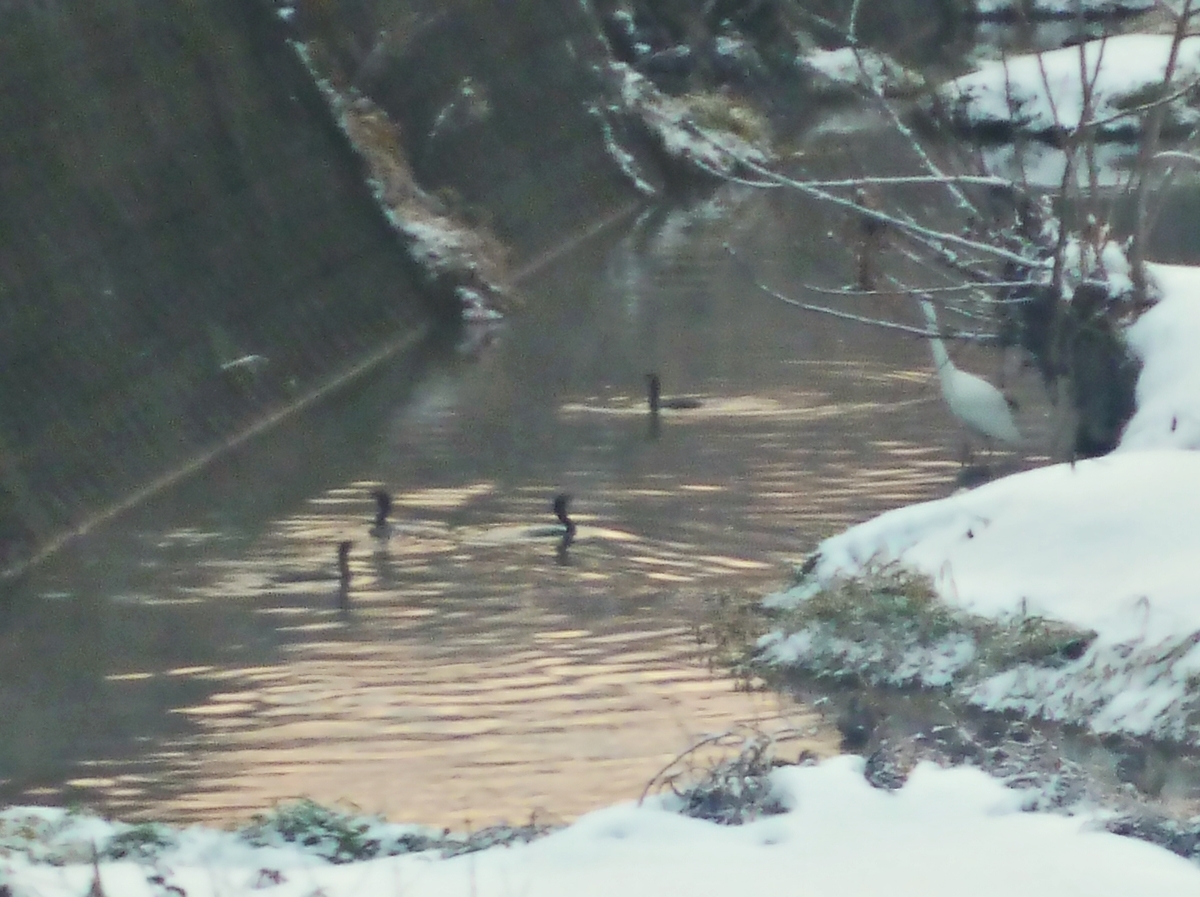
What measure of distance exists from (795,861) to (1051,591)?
13.7 feet

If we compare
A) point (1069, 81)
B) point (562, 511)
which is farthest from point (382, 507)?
point (1069, 81)

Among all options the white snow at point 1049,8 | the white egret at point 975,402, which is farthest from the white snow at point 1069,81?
the white egret at point 975,402

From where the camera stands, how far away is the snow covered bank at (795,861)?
5527 millimetres

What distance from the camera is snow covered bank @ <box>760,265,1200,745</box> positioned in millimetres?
8852

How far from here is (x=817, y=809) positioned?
6219 mm

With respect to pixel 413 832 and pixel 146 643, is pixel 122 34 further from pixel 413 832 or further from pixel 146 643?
pixel 413 832

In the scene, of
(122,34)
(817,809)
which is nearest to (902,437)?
(122,34)

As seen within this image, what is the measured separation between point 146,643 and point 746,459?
4960mm

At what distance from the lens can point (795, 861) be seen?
579 cm

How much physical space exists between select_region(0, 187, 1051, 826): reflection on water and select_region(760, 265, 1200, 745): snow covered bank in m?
0.63

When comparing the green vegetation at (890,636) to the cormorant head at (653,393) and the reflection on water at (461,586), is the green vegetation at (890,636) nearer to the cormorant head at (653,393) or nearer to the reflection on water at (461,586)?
the reflection on water at (461,586)

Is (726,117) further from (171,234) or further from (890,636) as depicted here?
(890,636)

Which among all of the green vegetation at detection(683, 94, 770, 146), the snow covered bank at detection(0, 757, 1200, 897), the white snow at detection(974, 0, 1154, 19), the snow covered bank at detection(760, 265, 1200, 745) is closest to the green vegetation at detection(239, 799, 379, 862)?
the snow covered bank at detection(0, 757, 1200, 897)

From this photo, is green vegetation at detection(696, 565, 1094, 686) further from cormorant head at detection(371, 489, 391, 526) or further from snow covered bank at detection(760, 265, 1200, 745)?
cormorant head at detection(371, 489, 391, 526)
